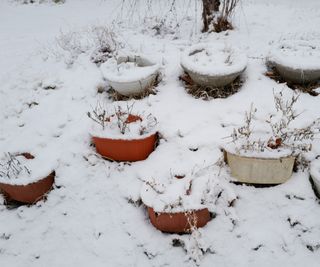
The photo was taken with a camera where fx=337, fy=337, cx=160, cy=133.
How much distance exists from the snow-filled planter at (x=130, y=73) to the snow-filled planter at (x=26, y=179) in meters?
1.14

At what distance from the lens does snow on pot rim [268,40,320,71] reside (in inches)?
143

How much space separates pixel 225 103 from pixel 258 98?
378mm

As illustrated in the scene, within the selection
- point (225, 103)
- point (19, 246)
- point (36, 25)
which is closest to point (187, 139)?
point (225, 103)

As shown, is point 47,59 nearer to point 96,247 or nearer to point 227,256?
point 96,247

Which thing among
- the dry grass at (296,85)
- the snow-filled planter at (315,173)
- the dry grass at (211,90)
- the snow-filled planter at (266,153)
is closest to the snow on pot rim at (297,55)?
the dry grass at (296,85)

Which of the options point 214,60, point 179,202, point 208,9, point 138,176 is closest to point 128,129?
point 138,176

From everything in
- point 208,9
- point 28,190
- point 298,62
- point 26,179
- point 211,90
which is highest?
point 208,9

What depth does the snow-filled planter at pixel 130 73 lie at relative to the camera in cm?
376

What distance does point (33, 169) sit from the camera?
327 centimetres

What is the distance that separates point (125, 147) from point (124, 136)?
0.14 metres

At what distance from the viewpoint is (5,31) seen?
6.41 m

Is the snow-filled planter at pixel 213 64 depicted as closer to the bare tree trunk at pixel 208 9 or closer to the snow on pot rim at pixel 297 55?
the snow on pot rim at pixel 297 55

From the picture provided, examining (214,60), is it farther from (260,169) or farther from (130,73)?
(260,169)

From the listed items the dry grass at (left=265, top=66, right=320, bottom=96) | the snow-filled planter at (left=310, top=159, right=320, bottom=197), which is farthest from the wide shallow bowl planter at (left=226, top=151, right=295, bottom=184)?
the dry grass at (left=265, top=66, right=320, bottom=96)
